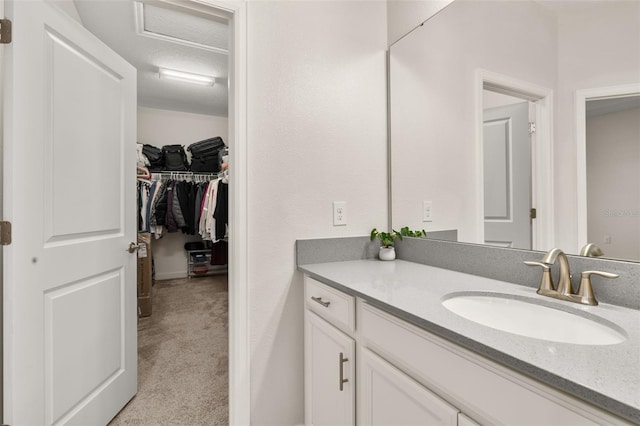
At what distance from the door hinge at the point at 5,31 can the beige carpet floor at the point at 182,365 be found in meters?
1.78

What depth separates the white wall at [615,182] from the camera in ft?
2.77

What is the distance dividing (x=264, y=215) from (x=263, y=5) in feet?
3.17

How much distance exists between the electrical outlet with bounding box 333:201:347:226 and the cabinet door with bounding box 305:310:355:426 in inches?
18.0

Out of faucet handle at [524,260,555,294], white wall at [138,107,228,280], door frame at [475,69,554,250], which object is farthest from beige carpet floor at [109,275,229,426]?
door frame at [475,69,554,250]

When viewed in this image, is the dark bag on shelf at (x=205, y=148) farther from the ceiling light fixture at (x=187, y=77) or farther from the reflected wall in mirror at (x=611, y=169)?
the reflected wall in mirror at (x=611, y=169)

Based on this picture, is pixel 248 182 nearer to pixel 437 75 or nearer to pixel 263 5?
pixel 263 5

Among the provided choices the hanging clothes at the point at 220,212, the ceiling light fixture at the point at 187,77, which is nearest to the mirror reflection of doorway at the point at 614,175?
the hanging clothes at the point at 220,212

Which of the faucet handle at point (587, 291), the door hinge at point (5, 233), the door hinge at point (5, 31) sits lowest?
the faucet handle at point (587, 291)

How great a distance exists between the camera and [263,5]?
4.58 feet

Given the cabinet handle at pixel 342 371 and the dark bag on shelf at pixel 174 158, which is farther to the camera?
the dark bag on shelf at pixel 174 158

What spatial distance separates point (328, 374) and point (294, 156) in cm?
95

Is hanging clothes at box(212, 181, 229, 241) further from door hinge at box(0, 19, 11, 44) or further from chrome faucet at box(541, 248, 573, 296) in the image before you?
chrome faucet at box(541, 248, 573, 296)

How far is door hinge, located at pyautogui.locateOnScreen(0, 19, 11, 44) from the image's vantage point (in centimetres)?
111

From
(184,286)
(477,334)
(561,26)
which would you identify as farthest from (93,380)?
(184,286)
